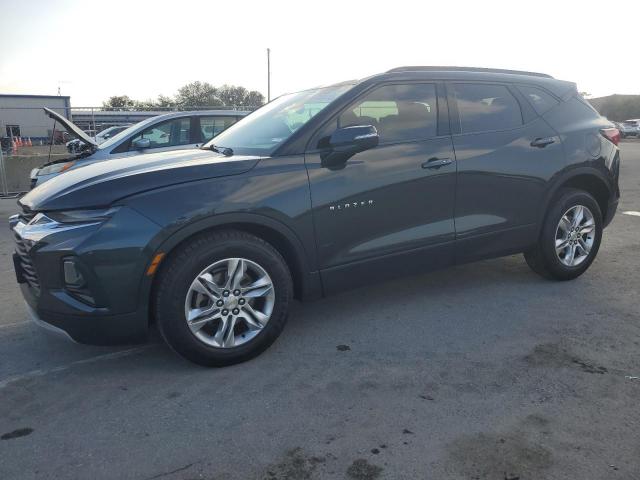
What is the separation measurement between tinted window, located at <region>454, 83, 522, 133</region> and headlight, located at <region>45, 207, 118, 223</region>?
2677 mm

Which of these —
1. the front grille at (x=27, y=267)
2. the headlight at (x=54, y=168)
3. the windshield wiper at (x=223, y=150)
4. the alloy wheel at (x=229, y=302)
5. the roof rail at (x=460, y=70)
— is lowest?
the alloy wheel at (x=229, y=302)

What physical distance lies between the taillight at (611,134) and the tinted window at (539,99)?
0.56 metres

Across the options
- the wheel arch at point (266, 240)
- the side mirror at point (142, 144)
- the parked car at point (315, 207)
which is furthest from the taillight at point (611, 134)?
the side mirror at point (142, 144)

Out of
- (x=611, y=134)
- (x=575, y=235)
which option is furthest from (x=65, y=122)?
(x=611, y=134)

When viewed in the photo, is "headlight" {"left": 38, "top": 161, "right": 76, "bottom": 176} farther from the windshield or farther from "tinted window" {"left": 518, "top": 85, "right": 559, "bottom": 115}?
"tinted window" {"left": 518, "top": 85, "right": 559, "bottom": 115}

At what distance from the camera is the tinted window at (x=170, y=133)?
26.2 ft

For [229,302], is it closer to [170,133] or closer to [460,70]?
[460,70]

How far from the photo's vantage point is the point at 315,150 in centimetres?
363

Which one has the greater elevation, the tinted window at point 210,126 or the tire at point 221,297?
the tinted window at point 210,126

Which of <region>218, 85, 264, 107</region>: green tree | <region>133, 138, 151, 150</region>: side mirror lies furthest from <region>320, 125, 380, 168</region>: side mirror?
<region>218, 85, 264, 107</region>: green tree

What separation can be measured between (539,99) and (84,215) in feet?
12.3

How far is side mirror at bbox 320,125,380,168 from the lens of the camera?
11.5 feet

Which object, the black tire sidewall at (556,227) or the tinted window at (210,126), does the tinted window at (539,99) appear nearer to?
the black tire sidewall at (556,227)


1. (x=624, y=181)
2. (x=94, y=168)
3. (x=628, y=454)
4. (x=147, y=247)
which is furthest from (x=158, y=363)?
(x=624, y=181)
